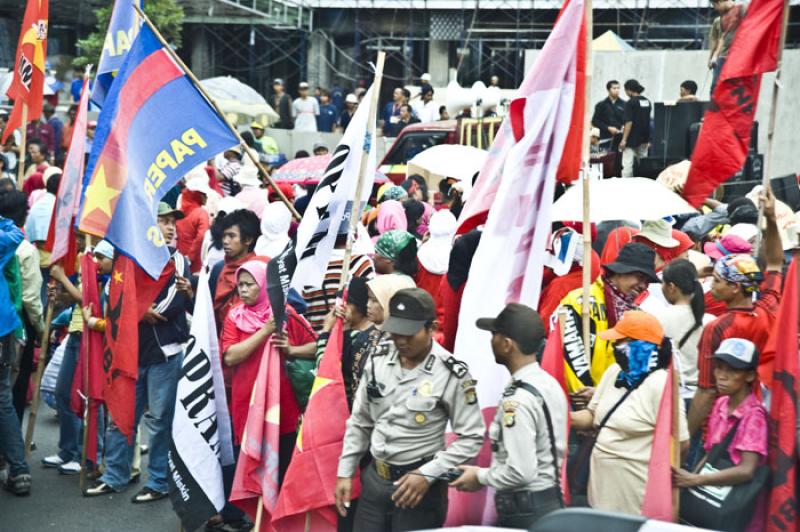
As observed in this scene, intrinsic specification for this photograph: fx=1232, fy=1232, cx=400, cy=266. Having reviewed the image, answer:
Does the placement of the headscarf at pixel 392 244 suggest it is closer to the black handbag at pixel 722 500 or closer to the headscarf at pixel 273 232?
the headscarf at pixel 273 232

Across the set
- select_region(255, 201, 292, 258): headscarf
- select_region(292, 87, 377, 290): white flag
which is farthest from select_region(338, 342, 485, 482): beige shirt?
select_region(255, 201, 292, 258): headscarf

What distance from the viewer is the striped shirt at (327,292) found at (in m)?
7.87

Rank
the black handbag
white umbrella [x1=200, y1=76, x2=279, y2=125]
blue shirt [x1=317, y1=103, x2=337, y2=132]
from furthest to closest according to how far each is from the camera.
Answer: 1. blue shirt [x1=317, y1=103, x2=337, y2=132]
2. white umbrella [x1=200, y1=76, x2=279, y2=125]
3. the black handbag

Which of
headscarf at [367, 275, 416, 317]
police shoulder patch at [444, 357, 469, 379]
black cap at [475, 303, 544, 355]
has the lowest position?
police shoulder patch at [444, 357, 469, 379]

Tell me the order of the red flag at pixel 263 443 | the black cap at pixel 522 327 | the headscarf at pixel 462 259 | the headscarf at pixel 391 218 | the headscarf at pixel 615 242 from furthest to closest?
1. the headscarf at pixel 391 218
2. the headscarf at pixel 615 242
3. the headscarf at pixel 462 259
4. the red flag at pixel 263 443
5. the black cap at pixel 522 327

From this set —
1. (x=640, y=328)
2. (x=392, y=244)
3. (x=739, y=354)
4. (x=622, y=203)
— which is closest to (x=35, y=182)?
(x=392, y=244)

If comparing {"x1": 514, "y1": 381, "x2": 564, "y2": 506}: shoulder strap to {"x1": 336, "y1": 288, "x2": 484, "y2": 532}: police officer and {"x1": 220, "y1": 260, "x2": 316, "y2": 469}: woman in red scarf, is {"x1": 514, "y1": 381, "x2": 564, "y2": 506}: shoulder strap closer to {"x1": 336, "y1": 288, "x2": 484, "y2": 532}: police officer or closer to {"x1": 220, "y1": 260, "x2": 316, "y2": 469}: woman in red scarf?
{"x1": 336, "y1": 288, "x2": 484, "y2": 532}: police officer

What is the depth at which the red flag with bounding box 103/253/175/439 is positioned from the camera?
8.05m

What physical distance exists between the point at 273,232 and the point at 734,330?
11.1 ft

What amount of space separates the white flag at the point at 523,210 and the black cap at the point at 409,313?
0.40m

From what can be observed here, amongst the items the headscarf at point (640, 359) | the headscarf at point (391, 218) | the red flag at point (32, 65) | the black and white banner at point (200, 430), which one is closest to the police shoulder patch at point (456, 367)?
the headscarf at point (640, 359)

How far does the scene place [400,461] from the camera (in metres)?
5.82

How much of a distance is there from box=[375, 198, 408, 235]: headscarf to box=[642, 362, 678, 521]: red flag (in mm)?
4689

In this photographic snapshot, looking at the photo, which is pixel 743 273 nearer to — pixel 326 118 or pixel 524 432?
pixel 524 432
